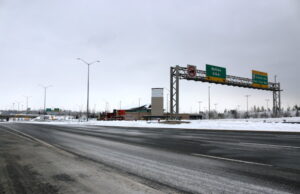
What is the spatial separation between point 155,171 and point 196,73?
134 ft

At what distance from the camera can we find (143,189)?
4676mm

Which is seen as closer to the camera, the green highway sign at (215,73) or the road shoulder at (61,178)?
the road shoulder at (61,178)

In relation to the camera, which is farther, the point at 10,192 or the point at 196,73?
the point at 196,73

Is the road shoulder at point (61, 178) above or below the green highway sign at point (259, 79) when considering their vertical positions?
below

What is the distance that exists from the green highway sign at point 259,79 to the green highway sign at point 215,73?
1004cm

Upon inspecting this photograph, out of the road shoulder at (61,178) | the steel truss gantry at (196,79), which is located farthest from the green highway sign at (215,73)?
the road shoulder at (61,178)

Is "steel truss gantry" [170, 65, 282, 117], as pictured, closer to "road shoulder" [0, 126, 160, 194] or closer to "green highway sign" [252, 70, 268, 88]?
"green highway sign" [252, 70, 268, 88]

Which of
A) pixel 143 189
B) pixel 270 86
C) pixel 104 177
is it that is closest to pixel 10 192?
pixel 104 177

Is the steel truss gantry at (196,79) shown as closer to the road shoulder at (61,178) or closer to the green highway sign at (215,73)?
the green highway sign at (215,73)

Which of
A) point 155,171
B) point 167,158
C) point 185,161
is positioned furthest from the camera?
point 167,158

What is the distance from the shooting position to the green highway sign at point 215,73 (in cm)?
4741

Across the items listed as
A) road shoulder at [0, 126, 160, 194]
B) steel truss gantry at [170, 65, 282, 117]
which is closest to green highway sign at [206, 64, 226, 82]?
steel truss gantry at [170, 65, 282, 117]

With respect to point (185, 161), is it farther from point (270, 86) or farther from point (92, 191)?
point (270, 86)

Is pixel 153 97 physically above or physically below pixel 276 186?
above
